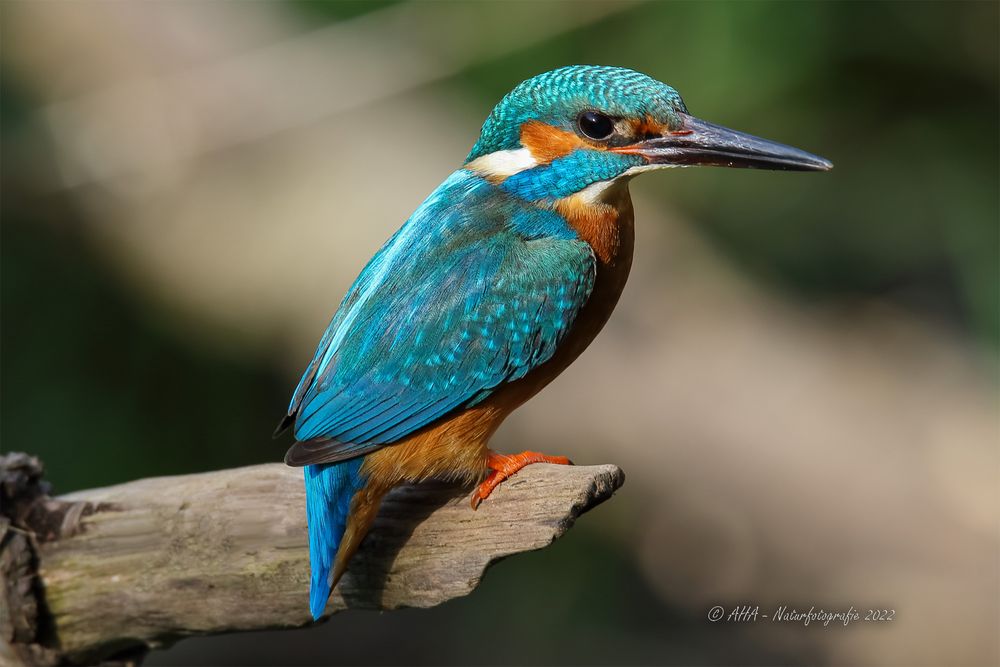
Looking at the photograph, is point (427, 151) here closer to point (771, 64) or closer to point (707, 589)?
point (771, 64)

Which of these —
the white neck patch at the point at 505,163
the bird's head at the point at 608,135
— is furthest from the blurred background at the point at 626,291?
the bird's head at the point at 608,135

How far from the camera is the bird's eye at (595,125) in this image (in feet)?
8.01

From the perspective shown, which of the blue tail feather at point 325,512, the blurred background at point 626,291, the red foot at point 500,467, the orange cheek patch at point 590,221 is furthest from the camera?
the blurred background at point 626,291

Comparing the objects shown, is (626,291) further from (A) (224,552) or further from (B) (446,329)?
(A) (224,552)

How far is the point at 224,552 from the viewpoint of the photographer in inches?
101

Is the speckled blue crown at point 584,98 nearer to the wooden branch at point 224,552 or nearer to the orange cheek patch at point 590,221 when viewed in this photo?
the orange cheek patch at point 590,221

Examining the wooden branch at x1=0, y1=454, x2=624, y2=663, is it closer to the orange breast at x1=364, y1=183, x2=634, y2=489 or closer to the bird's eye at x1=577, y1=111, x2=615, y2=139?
the orange breast at x1=364, y1=183, x2=634, y2=489

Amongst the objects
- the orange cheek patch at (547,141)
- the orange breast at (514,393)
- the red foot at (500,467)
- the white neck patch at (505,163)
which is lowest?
the red foot at (500,467)

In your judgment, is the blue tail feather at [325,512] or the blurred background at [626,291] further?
the blurred background at [626,291]

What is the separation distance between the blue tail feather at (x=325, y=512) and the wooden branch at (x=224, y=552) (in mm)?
139

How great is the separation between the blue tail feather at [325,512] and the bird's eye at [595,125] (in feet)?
2.87

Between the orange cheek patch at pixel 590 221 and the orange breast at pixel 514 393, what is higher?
the orange cheek patch at pixel 590 221

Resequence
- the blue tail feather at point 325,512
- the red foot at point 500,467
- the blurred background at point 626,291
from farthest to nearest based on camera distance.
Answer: the blurred background at point 626,291
the red foot at point 500,467
the blue tail feather at point 325,512

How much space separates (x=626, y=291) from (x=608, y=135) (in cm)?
254
